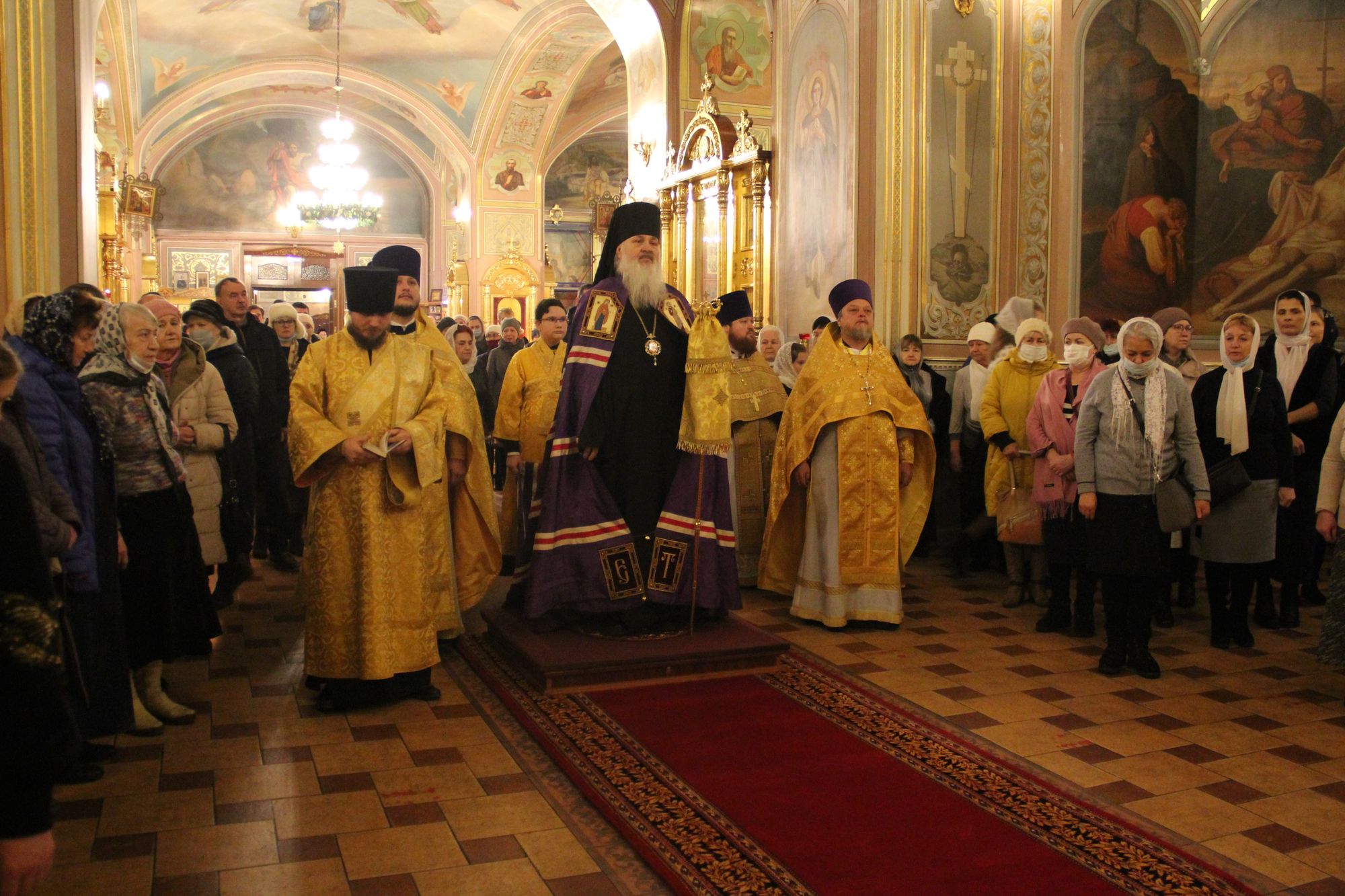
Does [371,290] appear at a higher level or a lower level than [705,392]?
higher

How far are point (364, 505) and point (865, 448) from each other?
2801 millimetres

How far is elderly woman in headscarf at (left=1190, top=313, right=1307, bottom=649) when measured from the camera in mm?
5855

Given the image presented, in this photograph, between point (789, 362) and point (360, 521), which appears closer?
point (360, 521)

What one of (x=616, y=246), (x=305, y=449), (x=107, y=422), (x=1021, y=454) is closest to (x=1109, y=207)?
(x=1021, y=454)

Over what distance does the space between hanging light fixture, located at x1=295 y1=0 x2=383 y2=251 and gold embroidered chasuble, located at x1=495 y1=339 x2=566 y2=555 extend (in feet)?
54.2

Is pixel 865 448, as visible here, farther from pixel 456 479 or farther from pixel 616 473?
pixel 456 479

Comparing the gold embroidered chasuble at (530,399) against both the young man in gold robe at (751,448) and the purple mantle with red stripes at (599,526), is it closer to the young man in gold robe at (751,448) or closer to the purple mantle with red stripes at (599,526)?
the purple mantle with red stripes at (599,526)

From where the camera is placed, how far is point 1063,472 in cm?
595

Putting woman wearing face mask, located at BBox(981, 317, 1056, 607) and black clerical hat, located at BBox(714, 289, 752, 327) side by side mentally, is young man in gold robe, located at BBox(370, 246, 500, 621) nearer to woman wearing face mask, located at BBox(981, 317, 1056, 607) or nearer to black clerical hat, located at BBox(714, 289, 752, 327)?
black clerical hat, located at BBox(714, 289, 752, 327)

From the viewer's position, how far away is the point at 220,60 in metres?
21.1

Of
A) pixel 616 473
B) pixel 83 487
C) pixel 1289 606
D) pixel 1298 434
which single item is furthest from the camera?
pixel 1298 434

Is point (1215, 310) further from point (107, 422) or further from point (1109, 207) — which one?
point (107, 422)

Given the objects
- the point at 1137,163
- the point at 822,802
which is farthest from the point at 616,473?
the point at 1137,163

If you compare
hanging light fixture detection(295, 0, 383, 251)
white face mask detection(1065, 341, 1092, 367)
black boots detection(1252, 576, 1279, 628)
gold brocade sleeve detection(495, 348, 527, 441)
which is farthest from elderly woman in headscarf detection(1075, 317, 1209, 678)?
hanging light fixture detection(295, 0, 383, 251)
